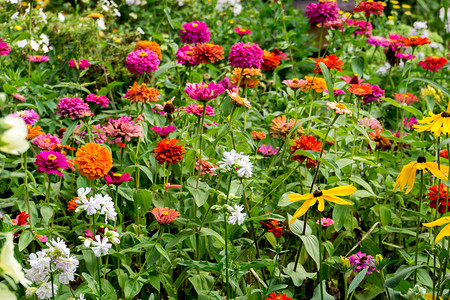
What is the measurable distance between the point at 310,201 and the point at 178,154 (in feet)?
2.14

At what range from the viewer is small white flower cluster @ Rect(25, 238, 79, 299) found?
1280mm

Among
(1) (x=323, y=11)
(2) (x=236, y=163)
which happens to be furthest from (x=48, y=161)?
(1) (x=323, y=11)

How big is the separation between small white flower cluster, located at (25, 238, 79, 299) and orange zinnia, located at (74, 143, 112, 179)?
1.09 ft

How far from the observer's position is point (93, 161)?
162 centimetres

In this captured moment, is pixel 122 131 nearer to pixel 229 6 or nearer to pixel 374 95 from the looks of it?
pixel 374 95

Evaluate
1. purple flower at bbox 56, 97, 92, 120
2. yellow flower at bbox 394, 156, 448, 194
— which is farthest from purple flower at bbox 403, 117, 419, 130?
purple flower at bbox 56, 97, 92, 120

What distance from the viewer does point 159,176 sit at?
212 cm

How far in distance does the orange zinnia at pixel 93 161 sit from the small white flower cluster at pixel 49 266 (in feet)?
1.09

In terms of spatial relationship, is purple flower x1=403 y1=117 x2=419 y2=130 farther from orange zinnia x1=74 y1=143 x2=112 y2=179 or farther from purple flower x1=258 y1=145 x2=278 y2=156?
orange zinnia x1=74 y1=143 x2=112 y2=179

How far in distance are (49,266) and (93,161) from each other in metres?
0.41

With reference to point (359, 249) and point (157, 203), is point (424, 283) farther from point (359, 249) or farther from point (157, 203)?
point (157, 203)

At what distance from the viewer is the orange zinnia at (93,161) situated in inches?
63.3

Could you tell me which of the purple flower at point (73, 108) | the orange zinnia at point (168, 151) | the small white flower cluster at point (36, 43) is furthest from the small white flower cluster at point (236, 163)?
the small white flower cluster at point (36, 43)

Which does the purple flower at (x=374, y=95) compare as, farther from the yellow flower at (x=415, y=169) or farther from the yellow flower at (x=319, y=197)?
the yellow flower at (x=319, y=197)
